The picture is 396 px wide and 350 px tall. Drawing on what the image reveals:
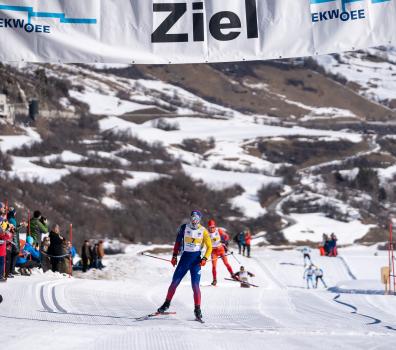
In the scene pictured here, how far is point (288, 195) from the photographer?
73188mm

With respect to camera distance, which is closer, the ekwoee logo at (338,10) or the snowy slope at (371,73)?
the ekwoee logo at (338,10)

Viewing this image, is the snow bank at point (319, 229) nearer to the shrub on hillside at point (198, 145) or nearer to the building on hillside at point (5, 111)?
the building on hillside at point (5, 111)

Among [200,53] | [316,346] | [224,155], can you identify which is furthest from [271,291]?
[224,155]

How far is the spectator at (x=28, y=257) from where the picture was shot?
1858cm

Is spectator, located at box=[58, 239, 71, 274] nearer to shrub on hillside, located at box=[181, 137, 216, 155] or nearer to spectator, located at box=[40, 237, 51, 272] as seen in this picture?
spectator, located at box=[40, 237, 51, 272]

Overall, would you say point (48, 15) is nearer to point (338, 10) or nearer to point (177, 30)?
point (177, 30)

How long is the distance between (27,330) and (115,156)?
229 feet

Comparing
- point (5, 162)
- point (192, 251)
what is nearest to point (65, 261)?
point (192, 251)

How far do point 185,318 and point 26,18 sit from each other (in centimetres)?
611

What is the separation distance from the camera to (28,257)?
63.3ft

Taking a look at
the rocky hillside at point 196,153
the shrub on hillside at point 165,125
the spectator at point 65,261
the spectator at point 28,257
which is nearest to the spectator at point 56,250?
the spectator at point 65,261

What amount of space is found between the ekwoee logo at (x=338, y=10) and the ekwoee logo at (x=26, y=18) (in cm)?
204

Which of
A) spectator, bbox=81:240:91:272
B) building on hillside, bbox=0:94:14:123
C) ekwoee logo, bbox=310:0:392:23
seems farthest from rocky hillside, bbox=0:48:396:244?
ekwoee logo, bbox=310:0:392:23

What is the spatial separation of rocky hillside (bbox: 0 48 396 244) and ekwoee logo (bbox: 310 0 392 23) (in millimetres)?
42168
